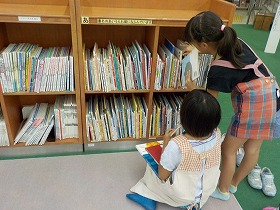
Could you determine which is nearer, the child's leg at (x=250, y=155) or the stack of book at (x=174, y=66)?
the child's leg at (x=250, y=155)

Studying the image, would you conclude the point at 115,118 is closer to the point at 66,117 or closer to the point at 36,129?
the point at 66,117

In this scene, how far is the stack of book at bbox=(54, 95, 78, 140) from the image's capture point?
70.1 inches

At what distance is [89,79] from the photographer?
65.8 inches

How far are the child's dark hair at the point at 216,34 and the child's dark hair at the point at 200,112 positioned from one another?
24 cm

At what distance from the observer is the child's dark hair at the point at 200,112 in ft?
3.62

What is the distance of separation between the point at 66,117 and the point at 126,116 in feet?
1.44

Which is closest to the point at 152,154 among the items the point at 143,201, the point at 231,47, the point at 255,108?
the point at 143,201

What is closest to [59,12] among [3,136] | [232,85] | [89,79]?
[89,79]

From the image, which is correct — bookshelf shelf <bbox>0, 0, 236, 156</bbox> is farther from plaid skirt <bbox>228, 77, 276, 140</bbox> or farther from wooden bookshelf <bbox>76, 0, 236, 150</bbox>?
plaid skirt <bbox>228, 77, 276, 140</bbox>

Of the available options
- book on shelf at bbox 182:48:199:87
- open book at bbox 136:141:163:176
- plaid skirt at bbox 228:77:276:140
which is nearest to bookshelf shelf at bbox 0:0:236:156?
book on shelf at bbox 182:48:199:87

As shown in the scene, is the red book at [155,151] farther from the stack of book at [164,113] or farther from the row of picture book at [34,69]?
the row of picture book at [34,69]

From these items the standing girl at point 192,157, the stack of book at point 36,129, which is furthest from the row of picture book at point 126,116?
the standing girl at point 192,157

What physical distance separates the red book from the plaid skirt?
1.52ft

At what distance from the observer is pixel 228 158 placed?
4.83ft
